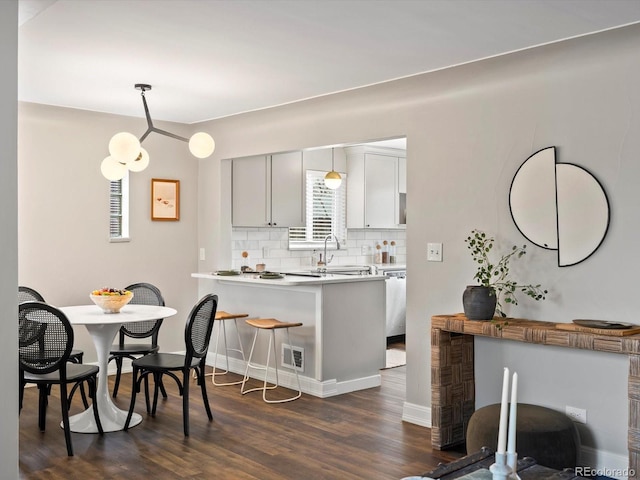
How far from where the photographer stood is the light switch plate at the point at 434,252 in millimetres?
4613

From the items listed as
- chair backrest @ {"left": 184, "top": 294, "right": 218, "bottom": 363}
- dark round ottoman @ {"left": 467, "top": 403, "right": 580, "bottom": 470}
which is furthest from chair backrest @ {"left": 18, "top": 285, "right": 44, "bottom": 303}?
dark round ottoman @ {"left": 467, "top": 403, "right": 580, "bottom": 470}

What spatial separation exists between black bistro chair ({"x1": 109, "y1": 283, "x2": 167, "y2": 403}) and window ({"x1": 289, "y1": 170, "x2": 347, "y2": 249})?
2535 millimetres

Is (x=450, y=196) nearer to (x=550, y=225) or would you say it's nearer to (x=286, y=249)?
(x=550, y=225)

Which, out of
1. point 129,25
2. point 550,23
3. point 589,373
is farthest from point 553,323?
point 129,25

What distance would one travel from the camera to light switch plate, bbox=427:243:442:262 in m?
4.61

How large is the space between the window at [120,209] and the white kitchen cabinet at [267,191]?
3.46 ft

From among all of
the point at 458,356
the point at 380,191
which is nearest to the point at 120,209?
the point at 380,191

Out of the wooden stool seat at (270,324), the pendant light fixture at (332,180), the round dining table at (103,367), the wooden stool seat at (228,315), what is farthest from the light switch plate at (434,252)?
Answer: the pendant light fixture at (332,180)

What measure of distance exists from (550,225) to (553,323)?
0.59 metres

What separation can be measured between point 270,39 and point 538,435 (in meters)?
2.59

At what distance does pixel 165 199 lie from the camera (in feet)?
21.9

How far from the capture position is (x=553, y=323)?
3934 millimetres

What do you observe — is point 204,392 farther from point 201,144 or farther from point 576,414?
point 576,414

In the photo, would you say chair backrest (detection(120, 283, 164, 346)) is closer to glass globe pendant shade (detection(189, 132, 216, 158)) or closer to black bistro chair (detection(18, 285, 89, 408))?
black bistro chair (detection(18, 285, 89, 408))
